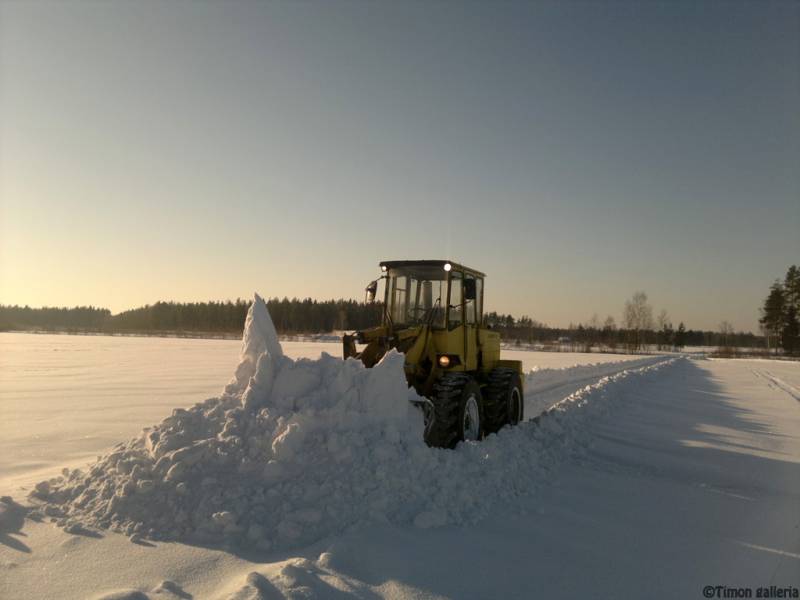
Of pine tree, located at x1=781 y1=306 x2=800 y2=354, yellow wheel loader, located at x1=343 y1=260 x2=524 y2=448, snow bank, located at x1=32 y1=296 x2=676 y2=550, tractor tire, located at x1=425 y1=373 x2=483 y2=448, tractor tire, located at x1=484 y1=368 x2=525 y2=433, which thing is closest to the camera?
snow bank, located at x1=32 y1=296 x2=676 y2=550

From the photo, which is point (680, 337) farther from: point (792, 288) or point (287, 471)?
point (287, 471)

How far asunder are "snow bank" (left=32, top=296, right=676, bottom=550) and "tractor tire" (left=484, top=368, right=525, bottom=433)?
87.4 inches

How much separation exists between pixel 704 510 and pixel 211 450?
535 cm

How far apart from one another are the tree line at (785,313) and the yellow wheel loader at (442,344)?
75.9 m

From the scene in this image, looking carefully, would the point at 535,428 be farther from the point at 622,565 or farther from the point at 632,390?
the point at 632,390

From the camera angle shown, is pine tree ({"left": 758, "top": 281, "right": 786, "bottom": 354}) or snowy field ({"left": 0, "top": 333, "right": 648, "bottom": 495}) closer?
snowy field ({"left": 0, "top": 333, "right": 648, "bottom": 495})

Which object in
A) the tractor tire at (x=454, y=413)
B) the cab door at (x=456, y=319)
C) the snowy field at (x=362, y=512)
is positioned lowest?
the snowy field at (x=362, y=512)

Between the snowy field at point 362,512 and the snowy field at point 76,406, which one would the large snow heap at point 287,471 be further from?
the snowy field at point 76,406

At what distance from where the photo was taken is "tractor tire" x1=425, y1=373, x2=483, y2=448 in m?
6.54

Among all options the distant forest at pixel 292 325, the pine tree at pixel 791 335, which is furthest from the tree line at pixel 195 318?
the pine tree at pixel 791 335

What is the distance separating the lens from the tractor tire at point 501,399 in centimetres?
880

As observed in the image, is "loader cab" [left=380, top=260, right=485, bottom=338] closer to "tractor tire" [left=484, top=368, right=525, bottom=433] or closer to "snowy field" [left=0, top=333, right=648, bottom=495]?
"tractor tire" [left=484, top=368, right=525, bottom=433]

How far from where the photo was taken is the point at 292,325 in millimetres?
102125

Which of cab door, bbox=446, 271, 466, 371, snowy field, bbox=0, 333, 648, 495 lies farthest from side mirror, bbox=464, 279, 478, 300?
snowy field, bbox=0, 333, 648, 495
